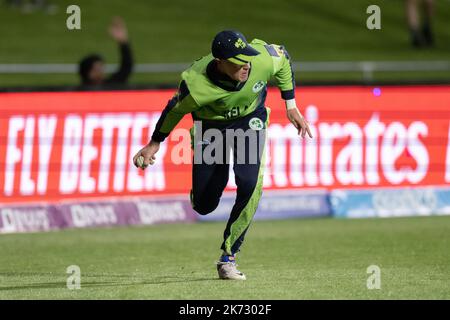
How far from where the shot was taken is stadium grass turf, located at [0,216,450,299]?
9.41 metres

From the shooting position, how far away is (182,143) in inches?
654

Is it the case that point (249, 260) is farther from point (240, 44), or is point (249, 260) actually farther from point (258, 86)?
point (240, 44)

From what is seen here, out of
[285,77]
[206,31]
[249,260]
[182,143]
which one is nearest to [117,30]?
[182,143]

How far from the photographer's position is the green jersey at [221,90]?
10.1 metres

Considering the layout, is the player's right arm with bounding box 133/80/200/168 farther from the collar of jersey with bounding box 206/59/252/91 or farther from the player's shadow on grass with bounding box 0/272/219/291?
the player's shadow on grass with bounding box 0/272/219/291

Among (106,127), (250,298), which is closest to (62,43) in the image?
(106,127)

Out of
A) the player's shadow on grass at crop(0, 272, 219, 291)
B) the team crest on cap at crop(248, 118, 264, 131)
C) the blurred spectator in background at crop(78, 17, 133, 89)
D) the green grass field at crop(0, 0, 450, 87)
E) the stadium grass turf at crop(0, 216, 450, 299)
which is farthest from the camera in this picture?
the green grass field at crop(0, 0, 450, 87)

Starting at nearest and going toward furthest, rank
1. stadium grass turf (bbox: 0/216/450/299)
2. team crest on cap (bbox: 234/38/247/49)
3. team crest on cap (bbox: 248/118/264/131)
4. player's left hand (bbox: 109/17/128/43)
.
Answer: stadium grass turf (bbox: 0/216/450/299), team crest on cap (bbox: 234/38/247/49), team crest on cap (bbox: 248/118/264/131), player's left hand (bbox: 109/17/128/43)

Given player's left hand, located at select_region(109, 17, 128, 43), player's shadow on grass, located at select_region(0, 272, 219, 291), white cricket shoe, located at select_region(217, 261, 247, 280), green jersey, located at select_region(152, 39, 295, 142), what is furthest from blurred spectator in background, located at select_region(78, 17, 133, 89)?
white cricket shoe, located at select_region(217, 261, 247, 280)

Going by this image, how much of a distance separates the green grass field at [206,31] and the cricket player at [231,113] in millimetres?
14692

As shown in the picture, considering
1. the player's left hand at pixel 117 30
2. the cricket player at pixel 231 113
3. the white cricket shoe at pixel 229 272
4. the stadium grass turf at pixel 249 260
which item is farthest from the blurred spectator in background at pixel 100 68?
the white cricket shoe at pixel 229 272

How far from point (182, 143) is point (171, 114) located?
6410mm

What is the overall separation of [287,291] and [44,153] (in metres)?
7.50

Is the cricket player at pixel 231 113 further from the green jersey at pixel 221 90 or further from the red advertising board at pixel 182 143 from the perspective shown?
the red advertising board at pixel 182 143
